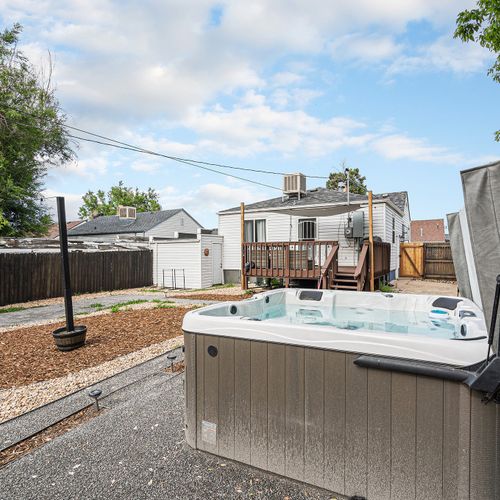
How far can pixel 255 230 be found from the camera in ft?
43.6

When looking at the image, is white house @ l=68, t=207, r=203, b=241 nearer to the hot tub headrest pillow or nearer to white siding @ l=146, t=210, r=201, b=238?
white siding @ l=146, t=210, r=201, b=238

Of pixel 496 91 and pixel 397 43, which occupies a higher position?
pixel 397 43

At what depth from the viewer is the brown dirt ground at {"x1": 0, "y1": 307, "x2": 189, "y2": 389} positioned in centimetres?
403

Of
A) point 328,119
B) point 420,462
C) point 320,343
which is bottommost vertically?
point 420,462

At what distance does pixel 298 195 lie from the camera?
42.8ft

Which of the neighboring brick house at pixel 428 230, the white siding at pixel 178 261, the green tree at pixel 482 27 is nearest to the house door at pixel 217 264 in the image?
the white siding at pixel 178 261

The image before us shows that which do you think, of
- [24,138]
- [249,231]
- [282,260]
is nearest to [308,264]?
[282,260]

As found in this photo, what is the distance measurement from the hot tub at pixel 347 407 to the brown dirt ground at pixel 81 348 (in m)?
2.64

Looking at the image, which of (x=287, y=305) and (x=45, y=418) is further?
(x=287, y=305)

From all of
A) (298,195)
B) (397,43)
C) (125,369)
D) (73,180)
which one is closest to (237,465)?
(125,369)

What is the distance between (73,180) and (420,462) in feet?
61.3

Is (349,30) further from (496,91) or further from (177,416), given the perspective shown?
(177,416)

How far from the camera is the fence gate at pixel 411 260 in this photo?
1524 cm

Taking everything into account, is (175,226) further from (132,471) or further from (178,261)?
(132,471)
